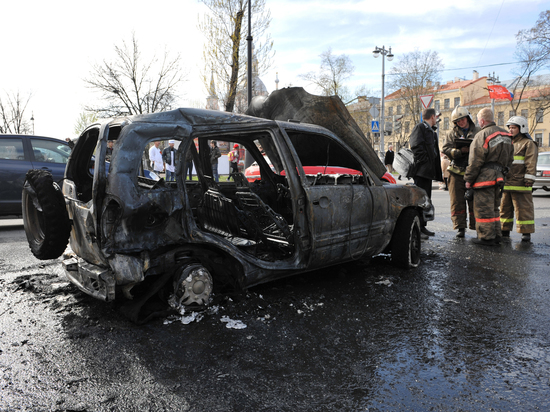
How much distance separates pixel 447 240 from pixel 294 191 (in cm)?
415

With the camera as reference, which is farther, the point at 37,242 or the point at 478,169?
the point at 478,169

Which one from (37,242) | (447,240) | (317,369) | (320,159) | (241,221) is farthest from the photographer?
(447,240)

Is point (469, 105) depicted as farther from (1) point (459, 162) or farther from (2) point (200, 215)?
(2) point (200, 215)

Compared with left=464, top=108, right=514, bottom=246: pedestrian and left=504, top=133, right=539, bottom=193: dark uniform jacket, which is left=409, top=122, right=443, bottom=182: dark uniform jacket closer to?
left=464, top=108, right=514, bottom=246: pedestrian

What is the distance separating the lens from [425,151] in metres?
6.80

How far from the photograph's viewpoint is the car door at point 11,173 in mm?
7449

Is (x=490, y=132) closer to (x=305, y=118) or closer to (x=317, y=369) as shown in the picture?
(x=305, y=118)

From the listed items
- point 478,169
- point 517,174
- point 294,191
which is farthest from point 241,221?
point 517,174

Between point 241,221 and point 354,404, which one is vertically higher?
point 241,221

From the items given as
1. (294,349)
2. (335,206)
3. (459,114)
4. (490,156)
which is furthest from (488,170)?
(294,349)

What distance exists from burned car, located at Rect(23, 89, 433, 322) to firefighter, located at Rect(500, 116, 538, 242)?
112 inches

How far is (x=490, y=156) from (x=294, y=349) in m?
4.90

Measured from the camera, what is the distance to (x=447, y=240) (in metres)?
6.69

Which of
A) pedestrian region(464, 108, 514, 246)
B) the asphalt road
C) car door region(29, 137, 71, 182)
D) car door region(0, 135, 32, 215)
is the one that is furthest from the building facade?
the asphalt road
